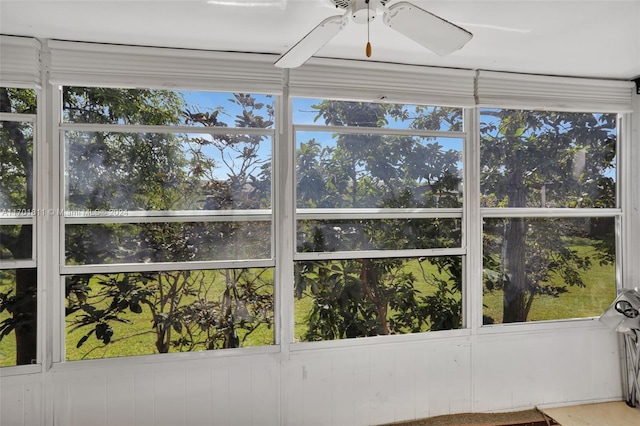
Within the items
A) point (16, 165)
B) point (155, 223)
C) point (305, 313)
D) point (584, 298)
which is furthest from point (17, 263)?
point (584, 298)

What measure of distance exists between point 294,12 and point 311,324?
1869 millimetres

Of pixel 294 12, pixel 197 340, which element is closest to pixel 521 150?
pixel 294 12

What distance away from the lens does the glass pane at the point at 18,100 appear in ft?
6.68

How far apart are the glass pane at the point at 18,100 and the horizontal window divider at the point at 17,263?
0.87m

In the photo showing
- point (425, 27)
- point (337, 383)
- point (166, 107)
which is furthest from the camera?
point (337, 383)

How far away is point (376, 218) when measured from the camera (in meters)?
2.43

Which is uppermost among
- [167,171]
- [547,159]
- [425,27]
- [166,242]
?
[425,27]

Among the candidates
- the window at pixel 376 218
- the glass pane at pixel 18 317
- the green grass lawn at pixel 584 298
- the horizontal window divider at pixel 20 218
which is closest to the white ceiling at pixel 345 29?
the window at pixel 376 218

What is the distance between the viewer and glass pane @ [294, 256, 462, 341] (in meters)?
2.38

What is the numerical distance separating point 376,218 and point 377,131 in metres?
0.61

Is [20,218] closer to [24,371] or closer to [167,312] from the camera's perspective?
[24,371]

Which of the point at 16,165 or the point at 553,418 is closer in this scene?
the point at 16,165

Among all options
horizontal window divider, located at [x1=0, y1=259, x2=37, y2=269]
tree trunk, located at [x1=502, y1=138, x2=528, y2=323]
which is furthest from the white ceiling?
horizontal window divider, located at [x1=0, y1=259, x2=37, y2=269]

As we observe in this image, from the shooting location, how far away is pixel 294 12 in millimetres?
1721
